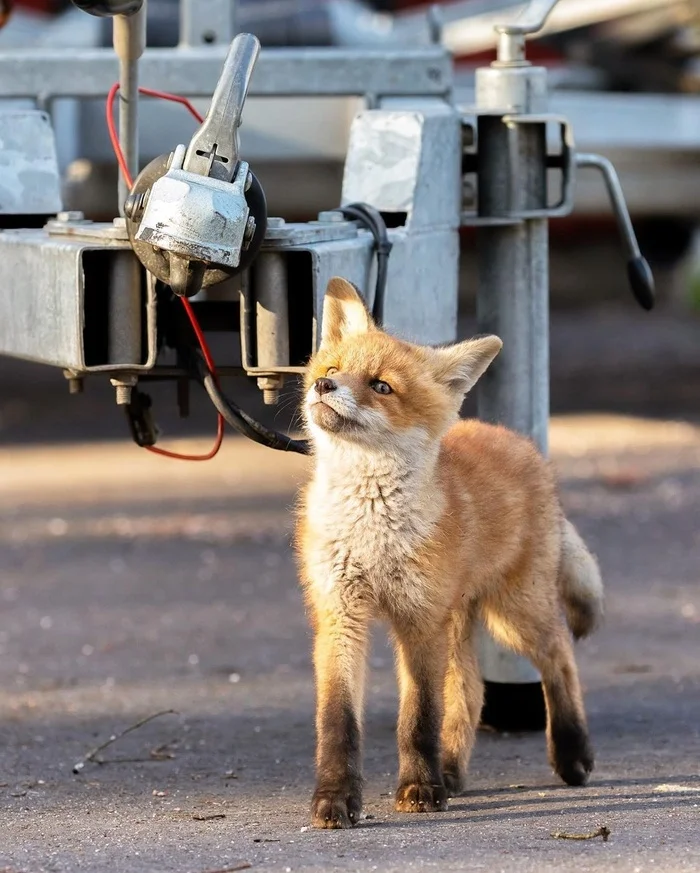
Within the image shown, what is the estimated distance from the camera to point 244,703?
5.51 m

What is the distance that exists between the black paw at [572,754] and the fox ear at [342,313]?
4.40 ft

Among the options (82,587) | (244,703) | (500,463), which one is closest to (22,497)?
(82,587)

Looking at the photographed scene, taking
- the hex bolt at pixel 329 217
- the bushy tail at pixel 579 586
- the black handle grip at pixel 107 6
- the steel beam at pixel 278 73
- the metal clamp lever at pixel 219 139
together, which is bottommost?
the bushy tail at pixel 579 586

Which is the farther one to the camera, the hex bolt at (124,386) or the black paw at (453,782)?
the black paw at (453,782)

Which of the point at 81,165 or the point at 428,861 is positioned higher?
the point at 81,165

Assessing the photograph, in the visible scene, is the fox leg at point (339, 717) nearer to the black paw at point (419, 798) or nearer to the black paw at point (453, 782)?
the black paw at point (419, 798)

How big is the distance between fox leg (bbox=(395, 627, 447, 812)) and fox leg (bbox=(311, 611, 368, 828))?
13cm

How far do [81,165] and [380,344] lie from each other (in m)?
4.57

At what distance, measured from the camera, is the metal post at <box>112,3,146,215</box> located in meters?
4.26

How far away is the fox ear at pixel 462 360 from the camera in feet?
13.7

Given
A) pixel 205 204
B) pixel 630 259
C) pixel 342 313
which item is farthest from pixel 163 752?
pixel 630 259

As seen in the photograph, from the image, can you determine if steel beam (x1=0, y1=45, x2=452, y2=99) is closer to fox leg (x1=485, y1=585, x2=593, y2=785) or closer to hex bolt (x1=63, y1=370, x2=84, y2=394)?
hex bolt (x1=63, y1=370, x2=84, y2=394)

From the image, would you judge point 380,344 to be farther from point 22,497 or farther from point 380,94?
point 22,497

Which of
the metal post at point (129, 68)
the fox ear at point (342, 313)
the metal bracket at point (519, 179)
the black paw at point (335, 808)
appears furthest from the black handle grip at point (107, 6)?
the black paw at point (335, 808)
